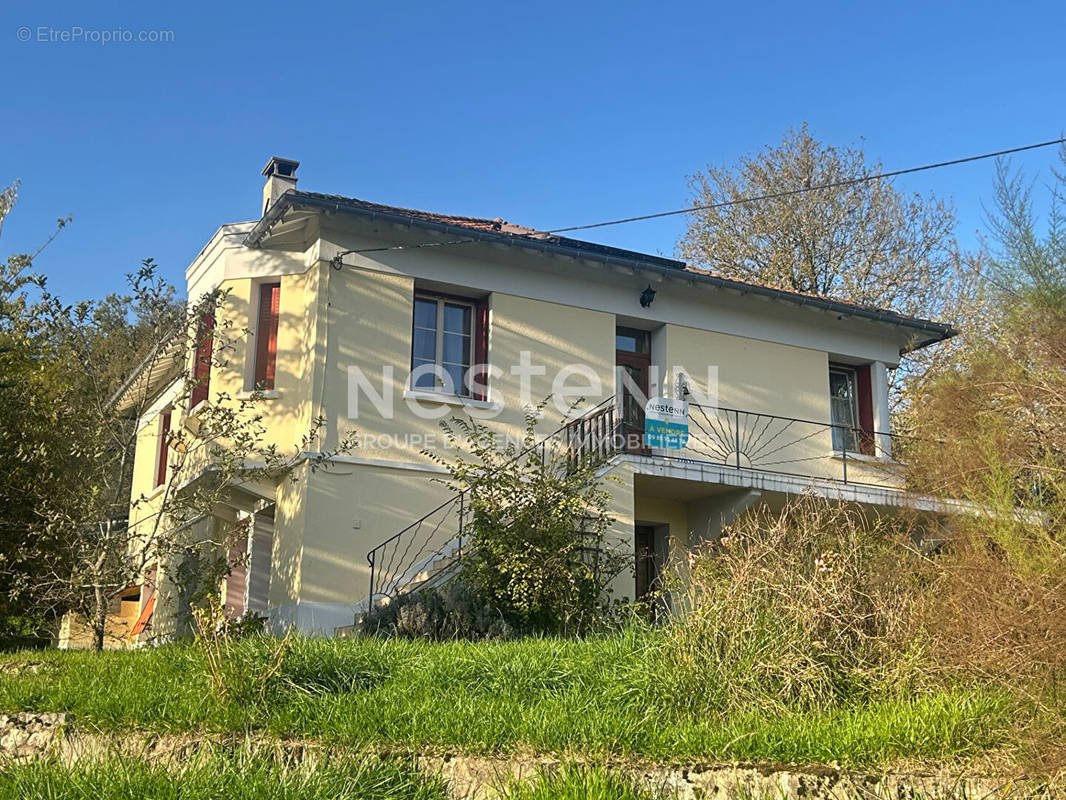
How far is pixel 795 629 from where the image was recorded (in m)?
7.68

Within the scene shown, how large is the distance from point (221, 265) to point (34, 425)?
347 centimetres

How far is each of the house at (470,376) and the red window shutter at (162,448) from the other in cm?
226

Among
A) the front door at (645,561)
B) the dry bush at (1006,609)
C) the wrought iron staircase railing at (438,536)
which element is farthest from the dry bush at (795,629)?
the front door at (645,561)

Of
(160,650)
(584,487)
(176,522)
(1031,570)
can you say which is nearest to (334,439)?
(176,522)

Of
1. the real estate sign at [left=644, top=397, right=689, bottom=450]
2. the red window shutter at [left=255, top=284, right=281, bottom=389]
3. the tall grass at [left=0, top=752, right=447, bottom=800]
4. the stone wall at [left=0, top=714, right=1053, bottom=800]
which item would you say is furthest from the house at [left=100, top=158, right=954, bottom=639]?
the tall grass at [left=0, top=752, right=447, bottom=800]

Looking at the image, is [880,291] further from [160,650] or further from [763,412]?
[160,650]

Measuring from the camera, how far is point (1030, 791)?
19.8ft

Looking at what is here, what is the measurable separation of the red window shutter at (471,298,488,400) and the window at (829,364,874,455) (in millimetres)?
5816

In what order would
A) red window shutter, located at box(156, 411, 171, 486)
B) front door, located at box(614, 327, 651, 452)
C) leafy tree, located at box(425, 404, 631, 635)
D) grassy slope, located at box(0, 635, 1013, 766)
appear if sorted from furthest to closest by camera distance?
red window shutter, located at box(156, 411, 171, 486)
front door, located at box(614, 327, 651, 452)
leafy tree, located at box(425, 404, 631, 635)
grassy slope, located at box(0, 635, 1013, 766)

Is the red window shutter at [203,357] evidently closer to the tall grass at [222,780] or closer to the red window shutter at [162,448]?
the red window shutter at [162,448]

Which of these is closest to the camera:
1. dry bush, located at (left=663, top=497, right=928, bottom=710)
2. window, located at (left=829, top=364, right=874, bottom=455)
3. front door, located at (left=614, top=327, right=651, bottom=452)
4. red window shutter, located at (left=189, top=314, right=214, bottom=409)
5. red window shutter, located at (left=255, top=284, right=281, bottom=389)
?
dry bush, located at (left=663, top=497, right=928, bottom=710)

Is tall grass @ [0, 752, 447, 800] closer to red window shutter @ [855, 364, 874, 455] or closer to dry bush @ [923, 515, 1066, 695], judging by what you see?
dry bush @ [923, 515, 1066, 695]

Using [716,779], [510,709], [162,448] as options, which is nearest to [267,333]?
[162,448]

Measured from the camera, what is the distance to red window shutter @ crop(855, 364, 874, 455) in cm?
1736
